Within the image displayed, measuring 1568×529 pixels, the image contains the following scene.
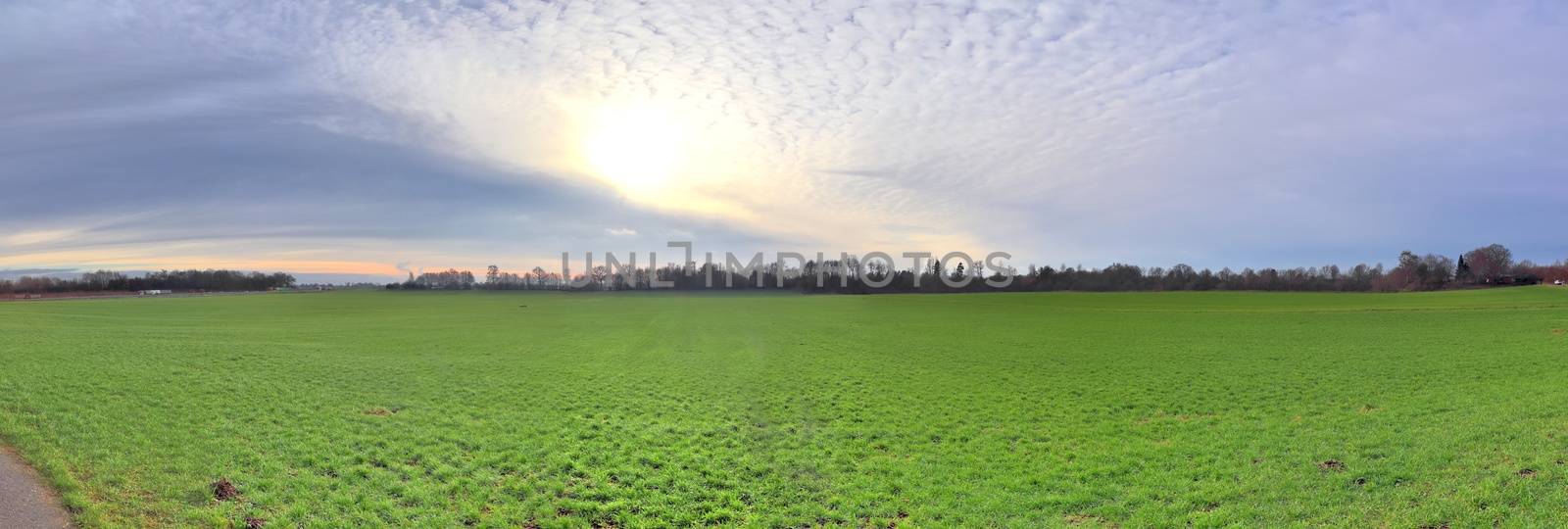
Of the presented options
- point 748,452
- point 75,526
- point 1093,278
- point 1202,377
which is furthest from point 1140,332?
point 1093,278

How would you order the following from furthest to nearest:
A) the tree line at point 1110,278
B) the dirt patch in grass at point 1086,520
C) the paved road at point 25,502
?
the tree line at point 1110,278 < the dirt patch in grass at point 1086,520 < the paved road at point 25,502

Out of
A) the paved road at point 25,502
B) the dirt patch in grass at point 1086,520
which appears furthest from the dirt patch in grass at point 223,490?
the dirt patch in grass at point 1086,520

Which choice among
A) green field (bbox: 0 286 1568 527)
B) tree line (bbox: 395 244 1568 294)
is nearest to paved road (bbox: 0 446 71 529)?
green field (bbox: 0 286 1568 527)

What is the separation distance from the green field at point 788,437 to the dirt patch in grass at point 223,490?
102 mm

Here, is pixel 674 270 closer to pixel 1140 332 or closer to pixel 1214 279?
pixel 1214 279

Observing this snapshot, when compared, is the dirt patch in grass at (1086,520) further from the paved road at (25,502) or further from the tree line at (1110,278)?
the tree line at (1110,278)

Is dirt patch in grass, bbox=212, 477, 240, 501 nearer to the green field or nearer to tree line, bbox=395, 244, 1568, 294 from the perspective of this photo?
the green field

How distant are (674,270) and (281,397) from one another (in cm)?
16212

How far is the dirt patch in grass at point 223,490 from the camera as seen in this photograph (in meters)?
9.99

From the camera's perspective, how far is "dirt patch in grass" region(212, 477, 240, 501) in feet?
32.8

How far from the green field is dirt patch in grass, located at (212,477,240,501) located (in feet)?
0.33

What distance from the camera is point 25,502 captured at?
948 centimetres

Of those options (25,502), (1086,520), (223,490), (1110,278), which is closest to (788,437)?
(1086,520)

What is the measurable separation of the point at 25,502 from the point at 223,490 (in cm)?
235
